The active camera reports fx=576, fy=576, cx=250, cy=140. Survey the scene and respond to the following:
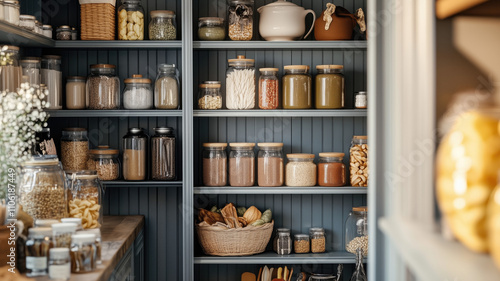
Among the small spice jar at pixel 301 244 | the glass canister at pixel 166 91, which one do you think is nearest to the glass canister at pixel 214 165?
the glass canister at pixel 166 91


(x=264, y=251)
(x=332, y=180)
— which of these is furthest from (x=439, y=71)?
(x=264, y=251)

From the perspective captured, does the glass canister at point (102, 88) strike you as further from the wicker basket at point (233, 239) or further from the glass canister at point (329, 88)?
the glass canister at point (329, 88)

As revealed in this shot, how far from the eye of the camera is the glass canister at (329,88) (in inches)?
122

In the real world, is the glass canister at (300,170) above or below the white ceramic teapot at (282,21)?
below

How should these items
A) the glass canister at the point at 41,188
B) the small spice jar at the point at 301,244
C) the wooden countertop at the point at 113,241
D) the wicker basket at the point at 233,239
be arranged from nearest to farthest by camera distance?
the wooden countertop at the point at 113,241 → the glass canister at the point at 41,188 → the wicker basket at the point at 233,239 → the small spice jar at the point at 301,244

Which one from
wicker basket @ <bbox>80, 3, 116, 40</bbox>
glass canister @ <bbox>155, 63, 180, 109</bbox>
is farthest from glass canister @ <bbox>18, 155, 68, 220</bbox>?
wicker basket @ <bbox>80, 3, 116, 40</bbox>

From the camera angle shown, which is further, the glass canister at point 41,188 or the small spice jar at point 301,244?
the small spice jar at point 301,244

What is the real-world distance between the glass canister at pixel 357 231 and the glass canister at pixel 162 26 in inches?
54.3

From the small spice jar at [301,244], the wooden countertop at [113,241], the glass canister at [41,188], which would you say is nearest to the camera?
the wooden countertop at [113,241]

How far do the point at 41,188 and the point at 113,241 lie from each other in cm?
46

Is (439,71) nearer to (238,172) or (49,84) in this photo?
(238,172)

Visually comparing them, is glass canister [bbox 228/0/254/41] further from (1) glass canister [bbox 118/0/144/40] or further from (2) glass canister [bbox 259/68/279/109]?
(1) glass canister [bbox 118/0/144/40]

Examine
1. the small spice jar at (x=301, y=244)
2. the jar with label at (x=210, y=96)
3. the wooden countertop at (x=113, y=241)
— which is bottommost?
the small spice jar at (x=301, y=244)

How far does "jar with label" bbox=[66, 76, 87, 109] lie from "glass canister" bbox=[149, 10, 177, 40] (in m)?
0.47
